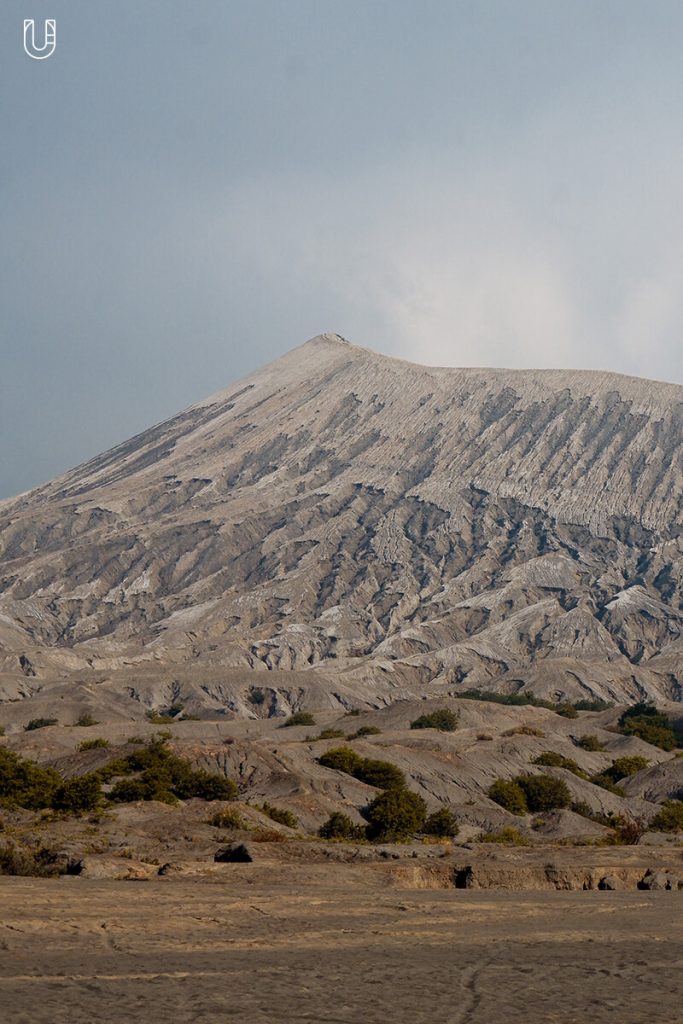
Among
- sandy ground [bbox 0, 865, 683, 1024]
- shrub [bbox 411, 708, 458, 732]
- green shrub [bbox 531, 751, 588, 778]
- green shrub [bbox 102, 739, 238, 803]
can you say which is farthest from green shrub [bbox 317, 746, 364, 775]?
shrub [bbox 411, 708, 458, 732]

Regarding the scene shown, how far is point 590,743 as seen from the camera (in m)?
58.6

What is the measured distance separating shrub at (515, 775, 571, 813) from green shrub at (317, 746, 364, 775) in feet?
20.9

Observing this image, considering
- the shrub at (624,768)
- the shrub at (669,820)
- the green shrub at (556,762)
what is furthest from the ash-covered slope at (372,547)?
the shrub at (669,820)

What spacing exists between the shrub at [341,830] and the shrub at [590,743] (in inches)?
1219

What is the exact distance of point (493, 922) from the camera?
12.2m

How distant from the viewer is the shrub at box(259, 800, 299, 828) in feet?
90.1

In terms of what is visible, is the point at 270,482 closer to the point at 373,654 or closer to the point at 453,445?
the point at 453,445

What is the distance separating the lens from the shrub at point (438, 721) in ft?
217

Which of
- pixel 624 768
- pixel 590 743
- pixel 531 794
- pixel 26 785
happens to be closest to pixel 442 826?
pixel 26 785

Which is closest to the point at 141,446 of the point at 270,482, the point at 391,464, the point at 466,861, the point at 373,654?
the point at 270,482

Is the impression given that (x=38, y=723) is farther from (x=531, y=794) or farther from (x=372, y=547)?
(x=372, y=547)

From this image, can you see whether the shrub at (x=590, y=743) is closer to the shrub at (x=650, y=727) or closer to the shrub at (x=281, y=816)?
the shrub at (x=650, y=727)

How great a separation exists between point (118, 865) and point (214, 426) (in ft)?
515

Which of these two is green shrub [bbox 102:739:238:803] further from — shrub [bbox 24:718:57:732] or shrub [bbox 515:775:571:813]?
shrub [bbox 24:718:57:732]
